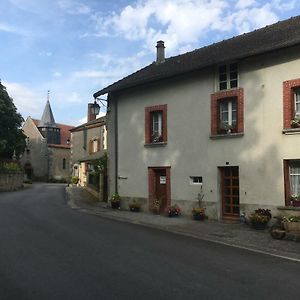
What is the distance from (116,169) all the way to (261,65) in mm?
9584

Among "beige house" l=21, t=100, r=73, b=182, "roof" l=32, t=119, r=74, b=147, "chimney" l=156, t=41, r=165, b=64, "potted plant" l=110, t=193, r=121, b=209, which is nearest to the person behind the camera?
"potted plant" l=110, t=193, r=121, b=209

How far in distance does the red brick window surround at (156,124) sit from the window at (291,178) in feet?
20.3

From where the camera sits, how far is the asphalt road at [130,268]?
6.92 metres

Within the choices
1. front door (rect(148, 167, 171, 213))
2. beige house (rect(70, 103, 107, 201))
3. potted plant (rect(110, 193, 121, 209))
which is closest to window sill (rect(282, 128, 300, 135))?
front door (rect(148, 167, 171, 213))

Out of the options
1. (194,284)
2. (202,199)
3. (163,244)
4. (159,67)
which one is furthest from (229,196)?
(194,284)

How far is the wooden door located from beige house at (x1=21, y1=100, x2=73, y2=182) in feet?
158

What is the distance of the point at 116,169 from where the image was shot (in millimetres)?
23219

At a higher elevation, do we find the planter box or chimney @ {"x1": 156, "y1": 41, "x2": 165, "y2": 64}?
chimney @ {"x1": 156, "y1": 41, "x2": 165, "y2": 64}

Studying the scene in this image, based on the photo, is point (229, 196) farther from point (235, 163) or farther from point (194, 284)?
point (194, 284)

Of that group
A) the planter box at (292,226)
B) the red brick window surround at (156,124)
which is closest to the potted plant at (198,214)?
the red brick window surround at (156,124)

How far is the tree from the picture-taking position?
145 ft

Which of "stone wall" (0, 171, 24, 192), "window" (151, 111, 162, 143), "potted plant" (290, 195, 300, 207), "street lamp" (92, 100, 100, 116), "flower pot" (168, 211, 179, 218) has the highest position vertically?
"street lamp" (92, 100, 100, 116)

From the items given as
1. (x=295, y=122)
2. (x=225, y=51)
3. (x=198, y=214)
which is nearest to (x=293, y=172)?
(x=295, y=122)

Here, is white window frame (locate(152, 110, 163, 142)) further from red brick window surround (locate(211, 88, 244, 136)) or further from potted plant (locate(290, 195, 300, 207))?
potted plant (locate(290, 195, 300, 207))
